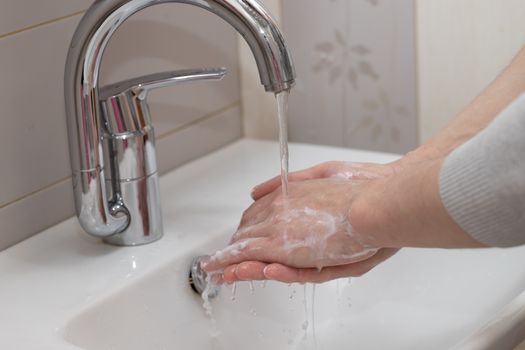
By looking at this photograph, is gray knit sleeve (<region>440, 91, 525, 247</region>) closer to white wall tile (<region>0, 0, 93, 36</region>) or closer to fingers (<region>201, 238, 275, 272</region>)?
fingers (<region>201, 238, 275, 272</region>)

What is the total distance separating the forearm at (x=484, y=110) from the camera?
0.87 m

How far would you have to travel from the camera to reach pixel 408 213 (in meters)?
0.69

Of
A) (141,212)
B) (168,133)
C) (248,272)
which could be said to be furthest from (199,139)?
(248,272)

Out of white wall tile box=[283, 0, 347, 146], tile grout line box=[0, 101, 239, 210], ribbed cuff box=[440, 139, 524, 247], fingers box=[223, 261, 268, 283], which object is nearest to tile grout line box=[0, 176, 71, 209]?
tile grout line box=[0, 101, 239, 210]

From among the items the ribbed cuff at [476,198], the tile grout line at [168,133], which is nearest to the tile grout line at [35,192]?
the tile grout line at [168,133]

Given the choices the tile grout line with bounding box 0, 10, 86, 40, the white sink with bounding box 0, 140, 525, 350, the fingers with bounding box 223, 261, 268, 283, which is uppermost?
the tile grout line with bounding box 0, 10, 86, 40

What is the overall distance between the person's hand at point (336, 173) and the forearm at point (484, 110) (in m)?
0.05

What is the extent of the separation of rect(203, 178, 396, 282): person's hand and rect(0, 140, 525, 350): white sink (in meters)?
0.07

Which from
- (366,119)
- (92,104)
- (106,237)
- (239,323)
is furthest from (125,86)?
(366,119)

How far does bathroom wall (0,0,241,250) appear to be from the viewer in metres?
0.94

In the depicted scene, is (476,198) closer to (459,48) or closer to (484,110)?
(484,110)

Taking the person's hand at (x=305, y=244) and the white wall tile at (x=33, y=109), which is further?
the white wall tile at (x=33, y=109)

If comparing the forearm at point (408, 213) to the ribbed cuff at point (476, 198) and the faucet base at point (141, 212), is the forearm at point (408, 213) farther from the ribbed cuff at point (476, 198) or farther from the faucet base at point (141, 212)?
the faucet base at point (141, 212)

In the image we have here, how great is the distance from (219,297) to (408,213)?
0.34m
